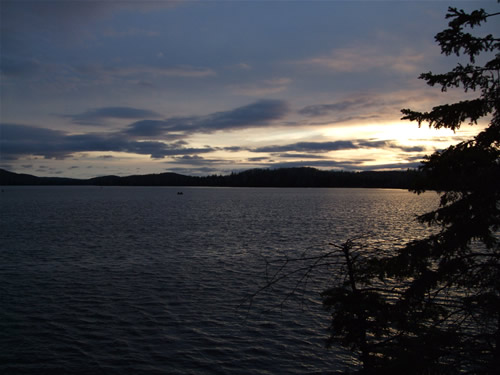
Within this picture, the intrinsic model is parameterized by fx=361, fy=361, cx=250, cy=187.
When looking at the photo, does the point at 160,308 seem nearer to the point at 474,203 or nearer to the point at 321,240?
the point at 474,203

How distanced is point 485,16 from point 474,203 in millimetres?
3993

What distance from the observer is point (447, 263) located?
8203 mm

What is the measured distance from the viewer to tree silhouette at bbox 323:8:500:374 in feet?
22.8

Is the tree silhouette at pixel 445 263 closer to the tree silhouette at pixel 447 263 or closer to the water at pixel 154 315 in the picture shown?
the tree silhouette at pixel 447 263

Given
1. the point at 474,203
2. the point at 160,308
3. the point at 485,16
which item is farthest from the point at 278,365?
the point at 485,16

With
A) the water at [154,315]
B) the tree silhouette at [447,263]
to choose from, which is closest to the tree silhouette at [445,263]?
the tree silhouette at [447,263]

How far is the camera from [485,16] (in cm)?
769

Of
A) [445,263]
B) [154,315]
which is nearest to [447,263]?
[445,263]

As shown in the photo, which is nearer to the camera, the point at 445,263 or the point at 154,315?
the point at 445,263

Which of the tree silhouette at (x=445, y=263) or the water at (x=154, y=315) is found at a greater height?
the tree silhouette at (x=445, y=263)

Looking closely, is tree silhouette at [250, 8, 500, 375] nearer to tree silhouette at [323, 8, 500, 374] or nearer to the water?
tree silhouette at [323, 8, 500, 374]

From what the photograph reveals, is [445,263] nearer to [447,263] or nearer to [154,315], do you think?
[447,263]

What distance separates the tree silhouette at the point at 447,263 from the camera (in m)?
6.96

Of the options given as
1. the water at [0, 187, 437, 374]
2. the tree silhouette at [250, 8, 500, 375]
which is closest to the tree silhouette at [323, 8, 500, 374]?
the tree silhouette at [250, 8, 500, 375]
